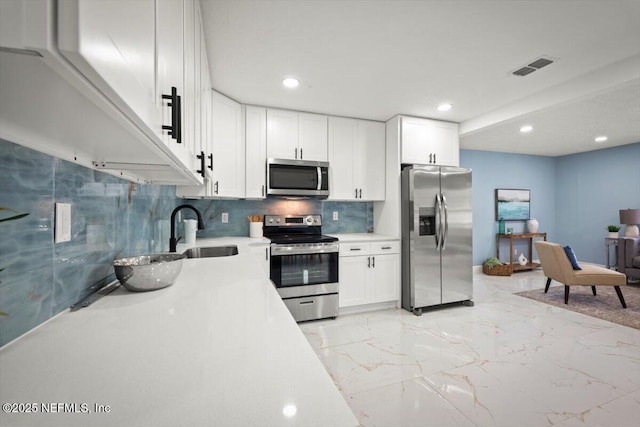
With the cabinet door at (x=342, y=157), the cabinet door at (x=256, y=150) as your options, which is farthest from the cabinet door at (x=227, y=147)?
the cabinet door at (x=342, y=157)

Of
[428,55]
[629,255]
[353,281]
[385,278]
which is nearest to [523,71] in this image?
[428,55]

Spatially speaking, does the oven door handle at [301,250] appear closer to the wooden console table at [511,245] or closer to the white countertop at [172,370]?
the white countertop at [172,370]

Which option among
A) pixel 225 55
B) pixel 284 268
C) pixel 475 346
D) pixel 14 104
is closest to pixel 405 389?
pixel 475 346

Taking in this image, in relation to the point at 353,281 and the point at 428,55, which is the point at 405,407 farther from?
the point at 428,55

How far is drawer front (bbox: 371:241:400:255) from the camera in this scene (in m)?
3.33

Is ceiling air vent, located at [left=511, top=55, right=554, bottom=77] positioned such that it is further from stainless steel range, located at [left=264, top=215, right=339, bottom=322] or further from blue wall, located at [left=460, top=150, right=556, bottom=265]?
blue wall, located at [left=460, top=150, right=556, bottom=265]

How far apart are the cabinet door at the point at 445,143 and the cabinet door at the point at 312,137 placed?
1.42m

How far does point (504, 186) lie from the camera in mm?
5570

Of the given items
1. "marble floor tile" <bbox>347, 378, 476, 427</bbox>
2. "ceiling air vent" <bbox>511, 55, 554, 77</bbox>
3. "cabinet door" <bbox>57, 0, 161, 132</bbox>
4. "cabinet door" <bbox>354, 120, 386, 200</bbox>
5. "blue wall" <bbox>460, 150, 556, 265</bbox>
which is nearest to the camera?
"cabinet door" <bbox>57, 0, 161, 132</bbox>

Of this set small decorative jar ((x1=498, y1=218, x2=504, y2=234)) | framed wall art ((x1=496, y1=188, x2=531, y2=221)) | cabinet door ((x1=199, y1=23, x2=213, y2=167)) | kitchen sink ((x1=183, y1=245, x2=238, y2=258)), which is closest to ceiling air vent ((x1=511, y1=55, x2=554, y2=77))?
cabinet door ((x1=199, y1=23, x2=213, y2=167))

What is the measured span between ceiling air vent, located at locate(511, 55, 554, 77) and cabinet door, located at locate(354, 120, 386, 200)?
155 cm

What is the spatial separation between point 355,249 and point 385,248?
1.31 feet

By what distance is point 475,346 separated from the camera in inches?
96.7

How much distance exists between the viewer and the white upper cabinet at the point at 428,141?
3461 mm
